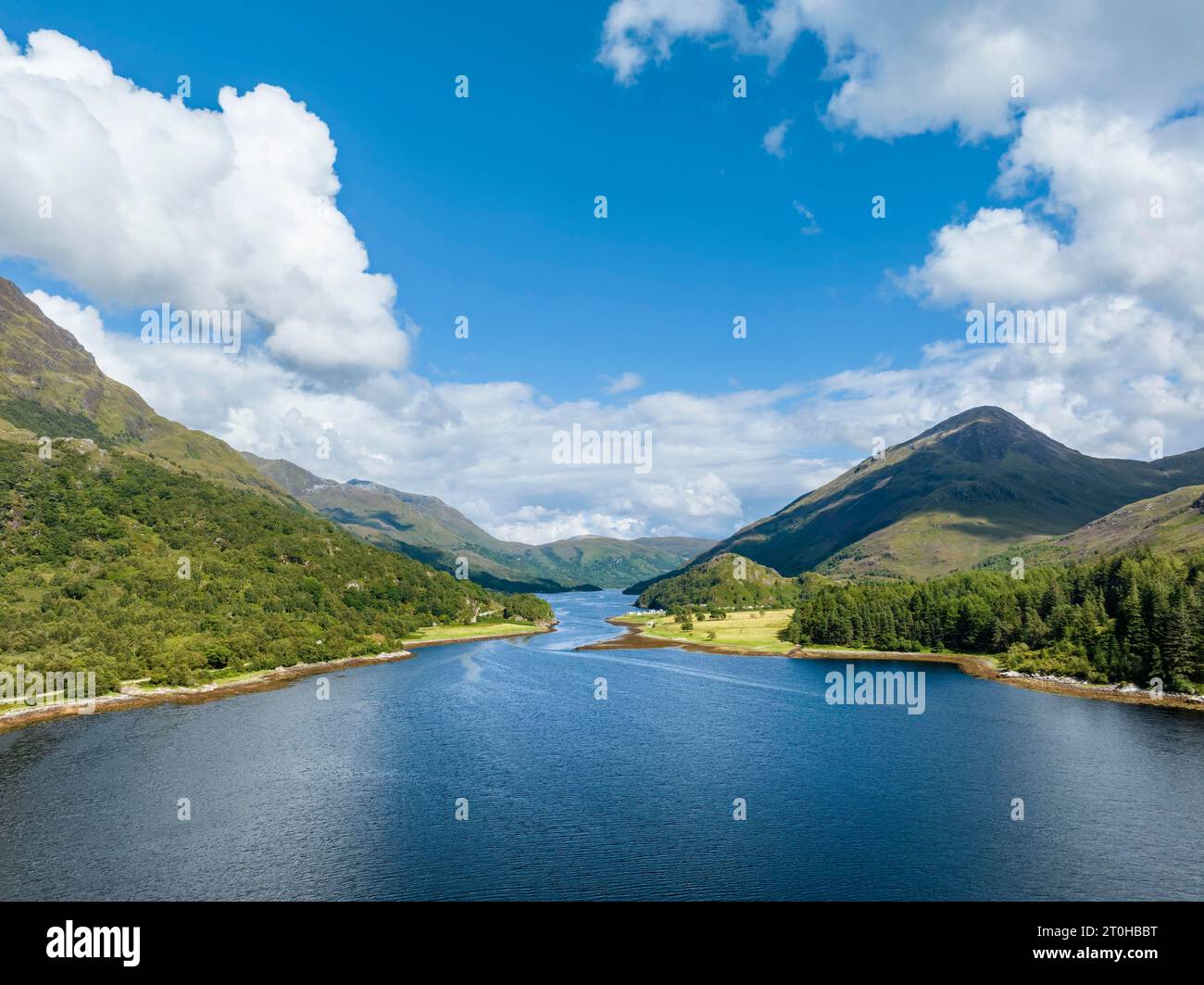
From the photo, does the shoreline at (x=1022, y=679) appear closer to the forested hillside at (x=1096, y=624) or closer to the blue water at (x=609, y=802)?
the forested hillside at (x=1096, y=624)

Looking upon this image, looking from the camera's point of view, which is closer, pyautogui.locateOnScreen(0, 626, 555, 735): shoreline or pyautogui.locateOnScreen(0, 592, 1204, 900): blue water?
pyautogui.locateOnScreen(0, 592, 1204, 900): blue water

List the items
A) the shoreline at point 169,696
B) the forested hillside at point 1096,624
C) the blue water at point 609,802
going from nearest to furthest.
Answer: the blue water at point 609,802
the shoreline at point 169,696
the forested hillside at point 1096,624

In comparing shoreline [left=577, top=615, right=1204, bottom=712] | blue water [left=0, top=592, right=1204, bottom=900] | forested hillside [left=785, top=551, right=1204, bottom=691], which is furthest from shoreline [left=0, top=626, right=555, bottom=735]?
forested hillside [left=785, top=551, right=1204, bottom=691]

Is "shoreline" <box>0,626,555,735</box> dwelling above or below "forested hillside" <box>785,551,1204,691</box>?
below

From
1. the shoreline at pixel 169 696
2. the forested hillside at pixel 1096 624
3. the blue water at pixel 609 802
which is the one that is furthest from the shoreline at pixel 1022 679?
the shoreline at pixel 169 696

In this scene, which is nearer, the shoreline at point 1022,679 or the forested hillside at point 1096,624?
the shoreline at point 1022,679

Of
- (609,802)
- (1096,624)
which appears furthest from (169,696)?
(1096,624)

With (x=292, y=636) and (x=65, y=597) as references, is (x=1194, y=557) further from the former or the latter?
(x=65, y=597)

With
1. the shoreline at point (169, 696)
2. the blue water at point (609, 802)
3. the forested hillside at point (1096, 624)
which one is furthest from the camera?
the forested hillside at point (1096, 624)

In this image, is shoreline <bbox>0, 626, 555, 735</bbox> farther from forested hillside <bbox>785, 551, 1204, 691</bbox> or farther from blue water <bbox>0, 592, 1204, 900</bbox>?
forested hillside <bbox>785, 551, 1204, 691</bbox>
